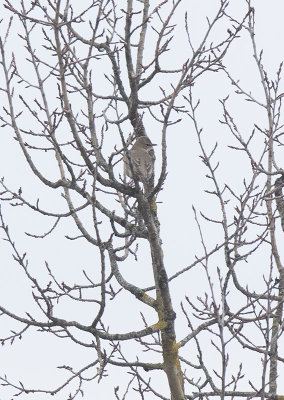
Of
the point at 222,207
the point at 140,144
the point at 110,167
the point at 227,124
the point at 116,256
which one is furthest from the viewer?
the point at 140,144

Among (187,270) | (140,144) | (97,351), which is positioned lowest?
(97,351)

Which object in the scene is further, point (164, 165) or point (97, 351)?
point (97, 351)

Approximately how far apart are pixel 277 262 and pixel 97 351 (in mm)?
2273

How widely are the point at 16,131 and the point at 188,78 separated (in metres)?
1.47

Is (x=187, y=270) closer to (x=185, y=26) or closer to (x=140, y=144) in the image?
(x=185, y=26)

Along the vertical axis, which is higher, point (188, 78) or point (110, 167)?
point (188, 78)

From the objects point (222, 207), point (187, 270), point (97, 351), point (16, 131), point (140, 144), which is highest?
point (140, 144)

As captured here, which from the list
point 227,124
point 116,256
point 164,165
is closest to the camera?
point 164,165

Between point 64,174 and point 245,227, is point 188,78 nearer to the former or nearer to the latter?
point 245,227

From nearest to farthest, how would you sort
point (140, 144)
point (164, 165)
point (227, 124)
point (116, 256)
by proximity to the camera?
point (164, 165) → point (116, 256) → point (227, 124) → point (140, 144)

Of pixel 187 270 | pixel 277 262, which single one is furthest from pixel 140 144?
pixel 187 270

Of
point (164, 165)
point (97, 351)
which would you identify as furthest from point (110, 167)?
point (97, 351)

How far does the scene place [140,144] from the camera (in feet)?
28.8

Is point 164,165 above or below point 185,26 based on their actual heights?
below
